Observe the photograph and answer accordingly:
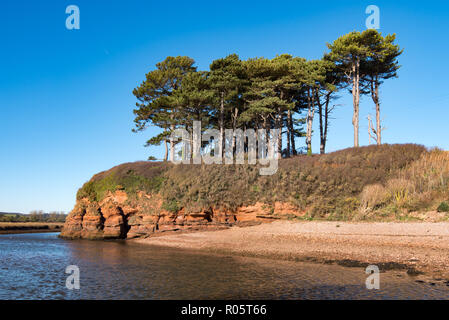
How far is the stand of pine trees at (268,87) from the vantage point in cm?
3112

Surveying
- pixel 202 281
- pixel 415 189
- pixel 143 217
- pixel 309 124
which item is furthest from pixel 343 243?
pixel 309 124

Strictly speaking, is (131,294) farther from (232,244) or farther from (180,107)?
(180,107)

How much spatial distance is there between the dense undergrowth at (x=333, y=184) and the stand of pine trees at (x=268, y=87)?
765 cm

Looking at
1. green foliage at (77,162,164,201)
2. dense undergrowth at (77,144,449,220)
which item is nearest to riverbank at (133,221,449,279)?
dense undergrowth at (77,144,449,220)

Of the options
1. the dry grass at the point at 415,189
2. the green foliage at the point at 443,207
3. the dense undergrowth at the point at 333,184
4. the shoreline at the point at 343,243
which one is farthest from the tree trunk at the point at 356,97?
the shoreline at the point at 343,243

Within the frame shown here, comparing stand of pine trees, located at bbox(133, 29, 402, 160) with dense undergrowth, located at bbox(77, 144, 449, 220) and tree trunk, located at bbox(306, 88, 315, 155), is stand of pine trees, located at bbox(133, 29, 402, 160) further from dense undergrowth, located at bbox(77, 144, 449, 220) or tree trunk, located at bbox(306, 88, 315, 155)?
dense undergrowth, located at bbox(77, 144, 449, 220)

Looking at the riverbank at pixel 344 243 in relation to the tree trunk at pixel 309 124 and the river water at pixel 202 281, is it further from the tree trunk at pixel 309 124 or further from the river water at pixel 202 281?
the tree trunk at pixel 309 124

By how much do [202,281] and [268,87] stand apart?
26.7 m

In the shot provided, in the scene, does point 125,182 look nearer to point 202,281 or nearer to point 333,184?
point 333,184

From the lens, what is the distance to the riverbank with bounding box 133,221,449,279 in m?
11.9

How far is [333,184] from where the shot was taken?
2164cm

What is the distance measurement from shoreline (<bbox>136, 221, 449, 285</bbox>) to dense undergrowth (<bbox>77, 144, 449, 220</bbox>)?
211 cm

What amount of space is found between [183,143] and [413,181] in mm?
25823
